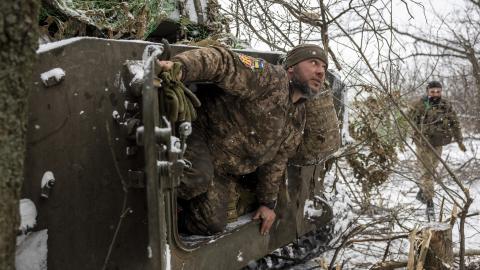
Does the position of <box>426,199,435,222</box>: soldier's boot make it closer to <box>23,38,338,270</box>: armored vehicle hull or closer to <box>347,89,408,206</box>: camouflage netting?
<box>347,89,408,206</box>: camouflage netting

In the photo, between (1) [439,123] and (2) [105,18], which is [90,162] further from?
(1) [439,123]

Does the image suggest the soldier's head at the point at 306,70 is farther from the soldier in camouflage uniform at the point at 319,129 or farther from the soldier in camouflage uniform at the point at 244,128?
the soldier in camouflage uniform at the point at 319,129

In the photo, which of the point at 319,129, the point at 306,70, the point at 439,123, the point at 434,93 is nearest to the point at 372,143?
the point at 434,93

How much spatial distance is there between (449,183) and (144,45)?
5.88 m

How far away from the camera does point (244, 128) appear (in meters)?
3.12

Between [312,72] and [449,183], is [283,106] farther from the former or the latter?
[449,183]

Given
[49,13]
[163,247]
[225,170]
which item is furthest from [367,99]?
[163,247]

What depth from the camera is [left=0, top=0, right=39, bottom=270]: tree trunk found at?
1259mm

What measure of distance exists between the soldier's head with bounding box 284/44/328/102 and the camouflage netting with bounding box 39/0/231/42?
2.98 ft

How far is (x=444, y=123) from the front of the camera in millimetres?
6812

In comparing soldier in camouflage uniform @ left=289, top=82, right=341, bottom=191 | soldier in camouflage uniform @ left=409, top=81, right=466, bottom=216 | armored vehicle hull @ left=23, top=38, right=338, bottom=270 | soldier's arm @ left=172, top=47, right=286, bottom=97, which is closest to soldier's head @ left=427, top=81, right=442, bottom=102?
soldier in camouflage uniform @ left=409, top=81, right=466, bottom=216

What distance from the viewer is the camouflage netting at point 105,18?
2.80m

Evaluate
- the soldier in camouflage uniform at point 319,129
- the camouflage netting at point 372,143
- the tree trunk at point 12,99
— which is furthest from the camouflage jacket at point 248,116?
the camouflage netting at point 372,143

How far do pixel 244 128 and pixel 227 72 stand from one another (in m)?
0.48
